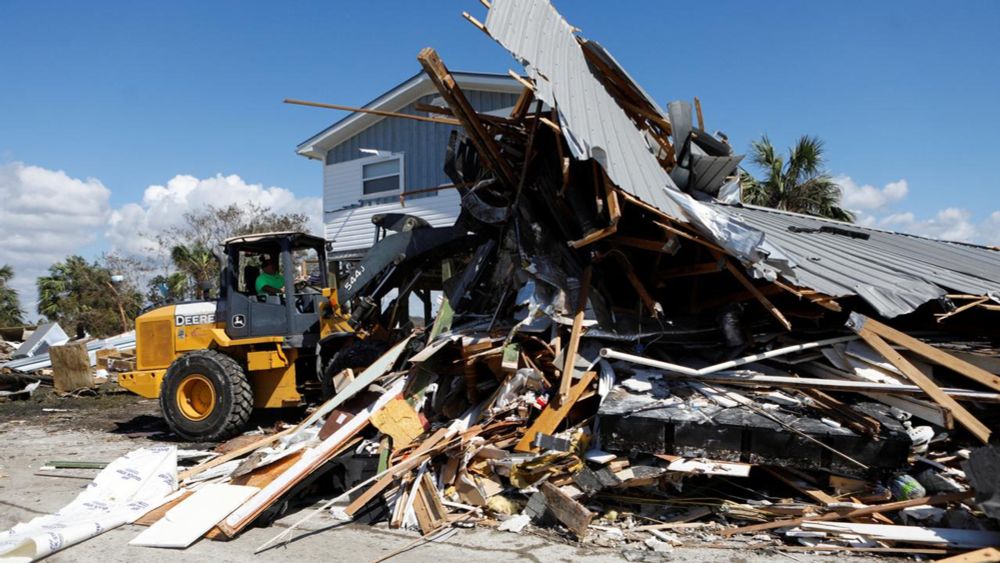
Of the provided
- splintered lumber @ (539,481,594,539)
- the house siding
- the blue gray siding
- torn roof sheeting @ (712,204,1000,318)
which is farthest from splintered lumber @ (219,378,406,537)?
the blue gray siding

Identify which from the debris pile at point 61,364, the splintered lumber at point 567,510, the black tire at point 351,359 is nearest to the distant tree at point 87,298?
the debris pile at point 61,364

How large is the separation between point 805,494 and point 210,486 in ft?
16.1

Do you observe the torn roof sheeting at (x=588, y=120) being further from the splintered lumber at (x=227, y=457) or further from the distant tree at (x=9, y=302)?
the distant tree at (x=9, y=302)

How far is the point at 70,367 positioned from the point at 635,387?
A: 13.3 meters

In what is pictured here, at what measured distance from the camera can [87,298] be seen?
2945cm

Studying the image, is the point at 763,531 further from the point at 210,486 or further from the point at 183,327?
the point at 183,327

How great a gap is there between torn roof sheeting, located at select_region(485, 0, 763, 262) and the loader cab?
14.1ft

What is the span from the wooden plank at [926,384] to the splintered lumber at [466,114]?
3.75 meters

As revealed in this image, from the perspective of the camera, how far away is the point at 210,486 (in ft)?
19.2

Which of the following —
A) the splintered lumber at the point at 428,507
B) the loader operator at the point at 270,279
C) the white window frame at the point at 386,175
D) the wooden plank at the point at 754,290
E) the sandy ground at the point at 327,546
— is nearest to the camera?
the sandy ground at the point at 327,546

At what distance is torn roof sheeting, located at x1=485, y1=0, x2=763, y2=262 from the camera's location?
17.9 ft

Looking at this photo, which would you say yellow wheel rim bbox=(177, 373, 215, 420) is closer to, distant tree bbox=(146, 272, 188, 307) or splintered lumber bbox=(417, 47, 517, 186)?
splintered lumber bbox=(417, 47, 517, 186)

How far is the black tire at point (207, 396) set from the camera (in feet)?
27.7

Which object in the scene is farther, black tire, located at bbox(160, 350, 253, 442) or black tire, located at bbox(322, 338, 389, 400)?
black tire, located at bbox(160, 350, 253, 442)
